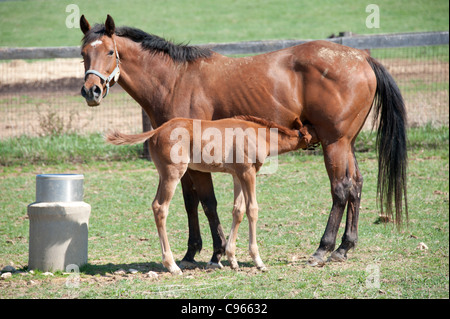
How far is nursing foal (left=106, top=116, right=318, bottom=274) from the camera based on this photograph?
18.2 ft

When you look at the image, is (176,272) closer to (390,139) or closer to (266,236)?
(266,236)

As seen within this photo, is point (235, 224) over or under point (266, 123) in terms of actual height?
under

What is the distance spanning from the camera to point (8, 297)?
16.2 feet

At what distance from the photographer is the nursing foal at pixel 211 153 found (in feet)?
18.2

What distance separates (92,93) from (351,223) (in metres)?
3.31

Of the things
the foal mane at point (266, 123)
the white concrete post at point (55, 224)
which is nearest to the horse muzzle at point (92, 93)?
the white concrete post at point (55, 224)

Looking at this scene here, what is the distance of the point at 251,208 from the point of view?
5754mm

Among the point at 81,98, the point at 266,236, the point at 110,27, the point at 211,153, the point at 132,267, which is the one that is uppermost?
the point at 110,27

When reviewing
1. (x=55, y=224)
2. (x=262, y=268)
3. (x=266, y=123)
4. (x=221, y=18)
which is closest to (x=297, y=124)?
(x=266, y=123)

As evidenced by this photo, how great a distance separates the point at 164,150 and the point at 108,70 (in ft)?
3.91

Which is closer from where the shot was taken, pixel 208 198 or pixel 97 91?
pixel 97 91

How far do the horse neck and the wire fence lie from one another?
4525 mm

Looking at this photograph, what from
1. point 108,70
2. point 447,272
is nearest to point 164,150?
point 108,70
